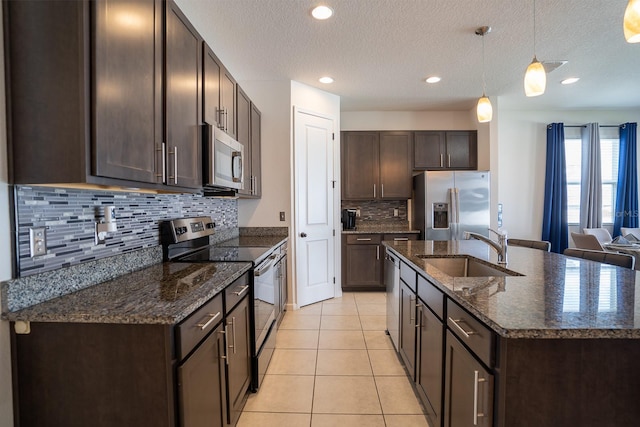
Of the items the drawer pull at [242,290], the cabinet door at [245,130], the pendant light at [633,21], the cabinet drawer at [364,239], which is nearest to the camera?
the pendant light at [633,21]

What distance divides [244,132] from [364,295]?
2.60m

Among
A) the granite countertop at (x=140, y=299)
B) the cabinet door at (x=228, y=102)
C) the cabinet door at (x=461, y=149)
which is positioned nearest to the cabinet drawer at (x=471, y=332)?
the granite countertop at (x=140, y=299)

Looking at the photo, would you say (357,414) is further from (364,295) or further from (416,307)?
(364,295)

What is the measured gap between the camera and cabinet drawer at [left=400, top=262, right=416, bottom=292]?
190cm

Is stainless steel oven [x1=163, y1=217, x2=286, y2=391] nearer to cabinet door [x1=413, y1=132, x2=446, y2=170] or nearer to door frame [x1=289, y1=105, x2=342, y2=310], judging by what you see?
door frame [x1=289, y1=105, x2=342, y2=310]

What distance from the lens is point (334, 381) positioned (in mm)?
2141

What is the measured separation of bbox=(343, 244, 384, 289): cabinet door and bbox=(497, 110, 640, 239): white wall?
2.32 metres

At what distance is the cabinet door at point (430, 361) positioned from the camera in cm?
146

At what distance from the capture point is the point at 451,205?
4.08 metres

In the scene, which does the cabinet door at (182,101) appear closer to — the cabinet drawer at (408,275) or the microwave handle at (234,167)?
the microwave handle at (234,167)

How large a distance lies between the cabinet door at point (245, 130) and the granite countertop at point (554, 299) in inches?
70.5

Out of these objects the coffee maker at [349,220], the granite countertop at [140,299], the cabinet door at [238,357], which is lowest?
the cabinet door at [238,357]

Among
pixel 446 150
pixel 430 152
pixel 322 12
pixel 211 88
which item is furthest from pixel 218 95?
pixel 446 150

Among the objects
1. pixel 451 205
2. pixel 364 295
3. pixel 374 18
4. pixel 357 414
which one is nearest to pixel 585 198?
pixel 451 205
